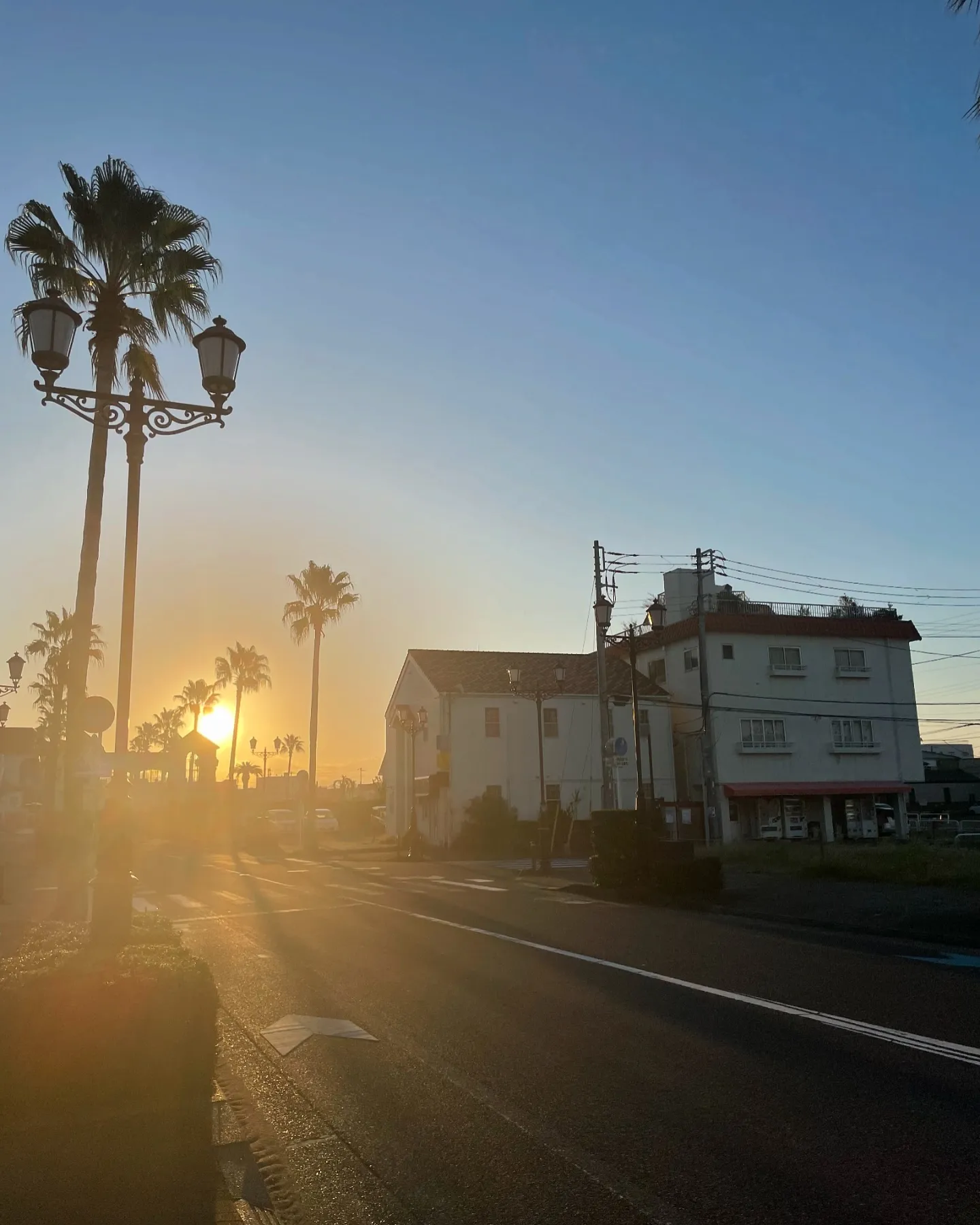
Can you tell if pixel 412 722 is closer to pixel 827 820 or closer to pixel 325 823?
pixel 325 823

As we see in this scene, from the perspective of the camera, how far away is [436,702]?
46156 mm

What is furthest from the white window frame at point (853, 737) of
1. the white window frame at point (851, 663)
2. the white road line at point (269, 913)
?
the white road line at point (269, 913)

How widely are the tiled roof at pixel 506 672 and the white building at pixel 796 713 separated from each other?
261cm

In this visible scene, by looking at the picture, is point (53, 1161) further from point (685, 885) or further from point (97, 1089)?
point (685, 885)

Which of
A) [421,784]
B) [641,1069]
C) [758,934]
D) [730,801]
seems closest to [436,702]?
[421,784]

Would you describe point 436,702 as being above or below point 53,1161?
above

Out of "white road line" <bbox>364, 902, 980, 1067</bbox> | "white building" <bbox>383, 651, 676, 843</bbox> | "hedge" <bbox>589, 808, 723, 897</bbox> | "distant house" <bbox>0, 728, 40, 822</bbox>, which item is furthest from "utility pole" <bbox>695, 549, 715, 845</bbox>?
"distant house" <bbox>0, 728, 40, 822</bbox>

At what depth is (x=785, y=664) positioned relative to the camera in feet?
162

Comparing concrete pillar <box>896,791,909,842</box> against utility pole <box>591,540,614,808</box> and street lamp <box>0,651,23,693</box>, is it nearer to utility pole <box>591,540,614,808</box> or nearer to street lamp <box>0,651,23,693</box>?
utility pole <box>591,540,614,808</box>

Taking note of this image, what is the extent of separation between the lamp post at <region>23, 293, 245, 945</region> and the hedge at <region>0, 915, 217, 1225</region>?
57.0 inches

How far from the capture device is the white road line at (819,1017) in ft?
22.5

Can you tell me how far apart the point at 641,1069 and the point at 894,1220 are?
8.67 ft

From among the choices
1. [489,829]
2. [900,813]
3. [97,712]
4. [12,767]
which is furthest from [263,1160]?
[12,767]

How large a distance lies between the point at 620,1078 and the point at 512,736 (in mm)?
40432
